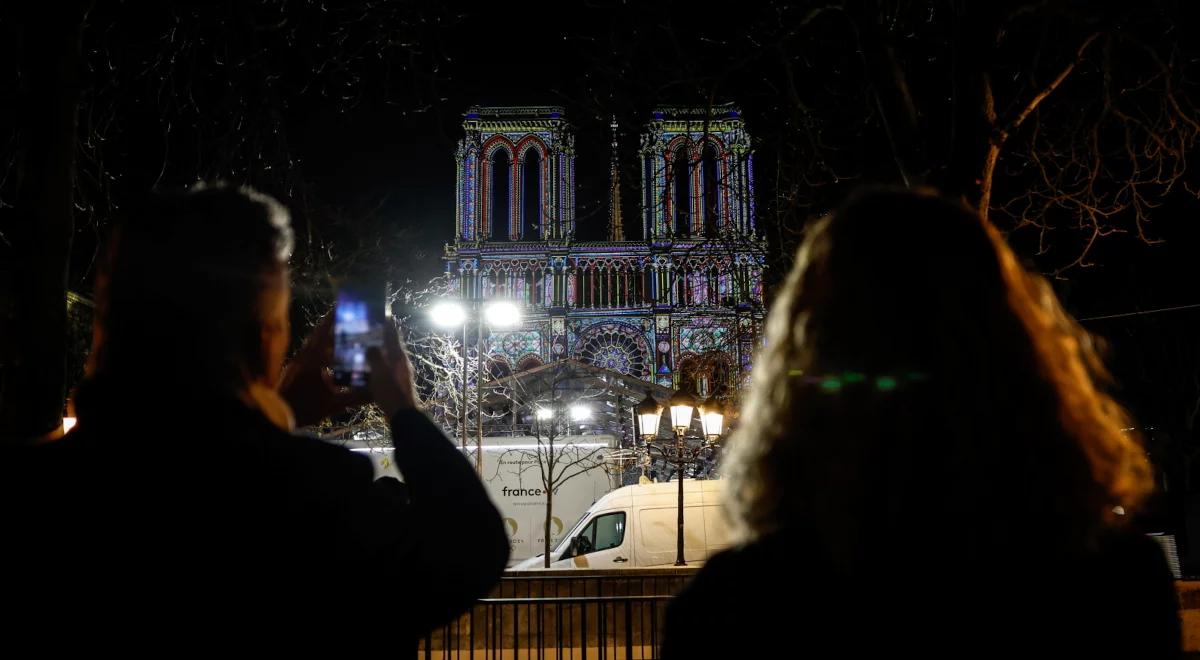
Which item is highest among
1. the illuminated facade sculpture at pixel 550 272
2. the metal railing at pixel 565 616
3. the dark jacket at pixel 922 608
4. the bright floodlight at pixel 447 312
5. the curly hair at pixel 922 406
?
the illuminated facade sculpture at pixel 550 272

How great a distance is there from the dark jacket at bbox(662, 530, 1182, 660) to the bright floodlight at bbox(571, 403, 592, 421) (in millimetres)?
26368

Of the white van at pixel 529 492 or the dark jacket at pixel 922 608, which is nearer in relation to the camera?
the dark jacket at pixel 922 608

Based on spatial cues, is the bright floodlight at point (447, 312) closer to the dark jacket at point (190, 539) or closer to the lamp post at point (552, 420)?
the lamp post at point (552, 420)

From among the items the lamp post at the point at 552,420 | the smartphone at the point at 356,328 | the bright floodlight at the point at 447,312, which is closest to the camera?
the smartphone at the point at 356,328

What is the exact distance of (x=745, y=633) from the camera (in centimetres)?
120

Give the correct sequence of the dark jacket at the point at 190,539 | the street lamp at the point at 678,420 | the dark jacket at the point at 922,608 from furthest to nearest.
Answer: the street lamp at the point at 678,420
the dark jacket at the point at 190,539
the dark jacket at the point at 922,608

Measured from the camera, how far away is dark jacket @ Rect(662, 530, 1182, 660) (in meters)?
1.19

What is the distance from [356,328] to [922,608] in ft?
3.89

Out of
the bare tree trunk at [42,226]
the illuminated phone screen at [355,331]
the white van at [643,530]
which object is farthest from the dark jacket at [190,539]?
the white van at [643,530]

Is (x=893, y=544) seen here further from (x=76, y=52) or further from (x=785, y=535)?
(x=76, y=52)

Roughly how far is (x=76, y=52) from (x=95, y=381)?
4.66 meters

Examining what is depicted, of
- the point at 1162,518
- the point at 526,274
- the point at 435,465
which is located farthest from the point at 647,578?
the point at 526,274

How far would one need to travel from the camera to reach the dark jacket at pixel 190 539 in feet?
4.41

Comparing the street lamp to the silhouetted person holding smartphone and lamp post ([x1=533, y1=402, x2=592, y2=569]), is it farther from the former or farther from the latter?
the silhouetted person holding smartphone
